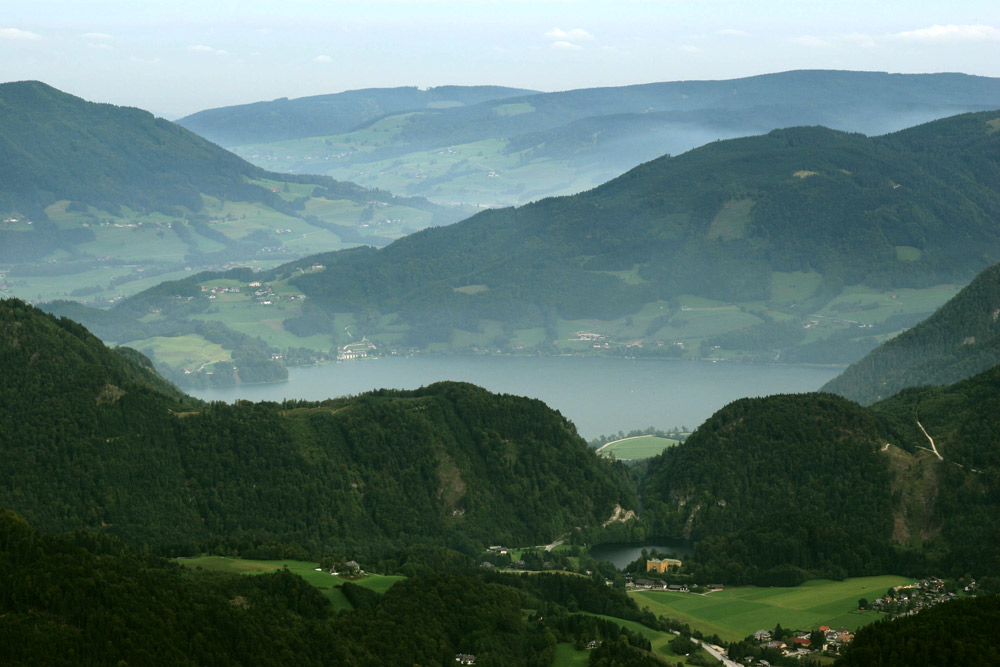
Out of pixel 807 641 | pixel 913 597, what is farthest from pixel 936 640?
pixel 913 597

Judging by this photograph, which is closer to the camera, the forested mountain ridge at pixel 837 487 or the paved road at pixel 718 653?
the paved road at pixel 718 653

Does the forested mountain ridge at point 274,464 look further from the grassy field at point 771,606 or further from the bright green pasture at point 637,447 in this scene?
the bright green pasture at point 637,447

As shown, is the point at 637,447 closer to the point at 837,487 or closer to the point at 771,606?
the point at 837,487

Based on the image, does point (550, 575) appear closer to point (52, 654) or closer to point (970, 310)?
point (52, 654)

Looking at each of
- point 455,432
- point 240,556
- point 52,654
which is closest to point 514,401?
point 455,432

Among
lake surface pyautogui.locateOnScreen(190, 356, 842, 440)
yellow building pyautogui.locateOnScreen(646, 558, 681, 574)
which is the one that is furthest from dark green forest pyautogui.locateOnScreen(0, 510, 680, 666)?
lake surface pyautogui.locateOnScreen(190, 356, 842, 440)

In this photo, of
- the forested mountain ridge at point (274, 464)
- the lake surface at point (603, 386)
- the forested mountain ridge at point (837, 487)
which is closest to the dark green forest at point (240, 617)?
the forested mountain ridge at point (274, 464)

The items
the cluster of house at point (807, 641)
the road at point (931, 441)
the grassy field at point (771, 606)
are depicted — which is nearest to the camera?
the cluster of house at point (807, 641)
